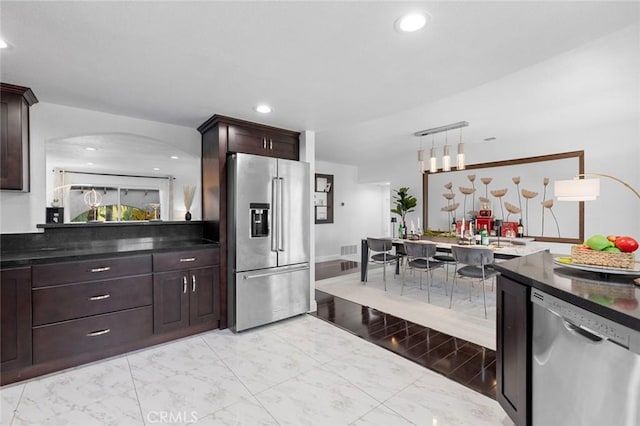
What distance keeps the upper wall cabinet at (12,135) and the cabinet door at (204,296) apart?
1.65 meters

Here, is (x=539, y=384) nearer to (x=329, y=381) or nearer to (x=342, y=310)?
(x=329, y=381)

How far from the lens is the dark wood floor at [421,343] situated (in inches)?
87.2

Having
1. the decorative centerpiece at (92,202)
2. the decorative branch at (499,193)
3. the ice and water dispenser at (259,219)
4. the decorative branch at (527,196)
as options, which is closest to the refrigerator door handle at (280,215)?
the ice and water dispenser at (259,219)

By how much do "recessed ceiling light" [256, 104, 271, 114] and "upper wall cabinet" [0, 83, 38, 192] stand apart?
191 centimetres

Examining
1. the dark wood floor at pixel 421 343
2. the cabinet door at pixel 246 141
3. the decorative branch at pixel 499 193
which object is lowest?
the dark wood floor at pixel 421 343

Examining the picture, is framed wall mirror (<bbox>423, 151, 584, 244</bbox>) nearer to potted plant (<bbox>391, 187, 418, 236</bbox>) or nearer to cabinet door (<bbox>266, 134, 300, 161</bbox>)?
potted plant (<bbox>391, 187, 418, 236</bbox>)

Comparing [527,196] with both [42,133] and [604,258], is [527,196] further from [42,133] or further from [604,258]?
[42,133]

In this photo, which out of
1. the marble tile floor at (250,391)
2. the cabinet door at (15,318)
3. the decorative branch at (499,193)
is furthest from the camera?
the decorative branch at (499,193)

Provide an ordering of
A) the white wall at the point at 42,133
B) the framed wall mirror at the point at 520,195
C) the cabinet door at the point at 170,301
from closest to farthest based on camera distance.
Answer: the white wall at the point at 42,133, the cabinet door at the point at 170,301, the framed wall mirror at the point at 520,195

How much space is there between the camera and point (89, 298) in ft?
7.78

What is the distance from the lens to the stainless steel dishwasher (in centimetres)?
96

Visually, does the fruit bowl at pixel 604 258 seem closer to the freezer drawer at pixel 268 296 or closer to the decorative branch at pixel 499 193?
the freezer drawer at pixel 268 296

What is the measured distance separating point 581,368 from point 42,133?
14.2 ft

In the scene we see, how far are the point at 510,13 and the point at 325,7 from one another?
955 mm
